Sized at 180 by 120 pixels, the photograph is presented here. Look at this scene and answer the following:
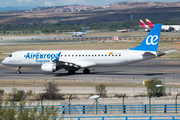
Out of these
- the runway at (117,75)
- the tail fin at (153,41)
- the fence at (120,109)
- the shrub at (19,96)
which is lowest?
the fence at (120,109)

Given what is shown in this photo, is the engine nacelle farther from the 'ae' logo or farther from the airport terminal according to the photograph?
the 'ae' logo

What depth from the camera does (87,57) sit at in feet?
172

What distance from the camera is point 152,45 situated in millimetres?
50125

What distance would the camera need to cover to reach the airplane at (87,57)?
50156 mm

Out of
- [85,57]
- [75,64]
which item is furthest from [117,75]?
[75,64]

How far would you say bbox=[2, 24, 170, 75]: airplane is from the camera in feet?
165

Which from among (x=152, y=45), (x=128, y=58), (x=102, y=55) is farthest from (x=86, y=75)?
(x=152, y=45)

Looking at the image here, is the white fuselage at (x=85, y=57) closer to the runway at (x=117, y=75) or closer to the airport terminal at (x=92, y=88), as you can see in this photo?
the airport terminal at (x=92, y=88)

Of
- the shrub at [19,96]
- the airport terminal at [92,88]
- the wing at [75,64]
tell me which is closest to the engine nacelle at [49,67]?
the airport terminal at [92,88]

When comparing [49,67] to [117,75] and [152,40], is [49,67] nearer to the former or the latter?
[117,75]

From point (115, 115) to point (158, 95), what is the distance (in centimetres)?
785

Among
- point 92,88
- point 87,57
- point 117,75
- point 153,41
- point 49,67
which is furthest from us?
point 87,57

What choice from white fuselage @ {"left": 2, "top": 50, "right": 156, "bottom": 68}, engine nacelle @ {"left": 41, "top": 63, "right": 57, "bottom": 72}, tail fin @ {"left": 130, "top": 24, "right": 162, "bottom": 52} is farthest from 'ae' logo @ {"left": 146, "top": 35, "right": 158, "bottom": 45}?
engine nacelle @ {"left": 41, "top": 63, "right": 57, "bottom": 72}

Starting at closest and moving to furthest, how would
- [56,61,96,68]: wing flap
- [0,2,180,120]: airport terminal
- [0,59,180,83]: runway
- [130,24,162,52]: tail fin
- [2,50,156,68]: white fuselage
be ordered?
[0,2,180,120]: airport terminal < [0,59,180,83]: runway < [130,24,162,52]: tail fin < [2,50,156,68]: white fuselage < [56,61,96,68]: wing flap
